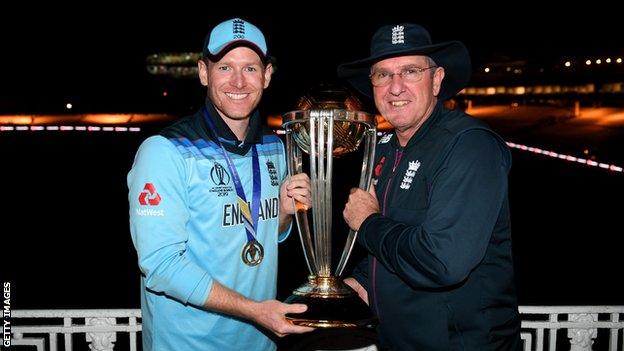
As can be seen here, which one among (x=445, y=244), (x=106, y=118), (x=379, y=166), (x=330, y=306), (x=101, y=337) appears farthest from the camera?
(x=106, y=118)

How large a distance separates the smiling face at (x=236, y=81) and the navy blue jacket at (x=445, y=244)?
2.38 ft

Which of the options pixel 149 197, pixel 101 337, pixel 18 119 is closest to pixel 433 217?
pixel 149 197

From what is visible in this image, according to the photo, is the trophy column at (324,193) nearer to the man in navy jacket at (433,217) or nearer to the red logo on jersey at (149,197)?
the man in navy jacket at (433,217)

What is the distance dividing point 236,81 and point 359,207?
30.1 inches

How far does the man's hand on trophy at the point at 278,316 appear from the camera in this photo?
2.03m

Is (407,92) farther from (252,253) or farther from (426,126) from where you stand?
(252,253)

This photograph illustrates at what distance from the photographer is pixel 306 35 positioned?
Result: 3133 cm

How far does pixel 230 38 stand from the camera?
7.22ft

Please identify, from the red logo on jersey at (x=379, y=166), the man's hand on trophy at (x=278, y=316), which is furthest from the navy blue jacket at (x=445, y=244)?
the man's hand on trophy at (x=278, y=316)

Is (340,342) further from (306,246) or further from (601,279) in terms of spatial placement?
(601,279)

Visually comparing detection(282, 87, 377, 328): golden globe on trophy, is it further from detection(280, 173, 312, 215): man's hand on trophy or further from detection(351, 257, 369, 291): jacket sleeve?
detection(351, 257, 369, 291): jacket sleeve

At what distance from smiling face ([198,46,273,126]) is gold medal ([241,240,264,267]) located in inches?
22.4

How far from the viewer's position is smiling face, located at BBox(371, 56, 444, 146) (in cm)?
228
